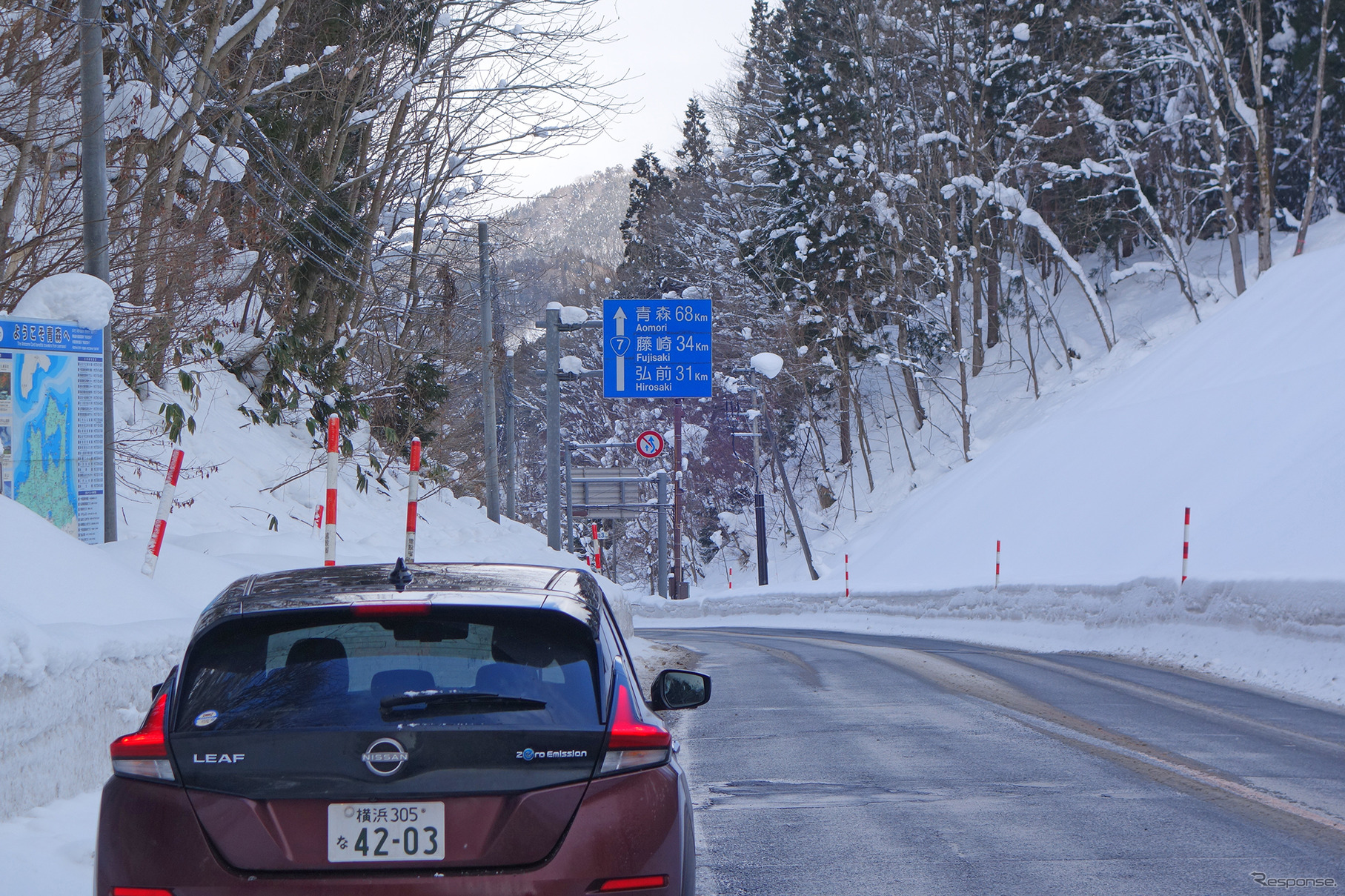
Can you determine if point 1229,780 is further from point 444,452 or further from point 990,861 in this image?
point 444,452

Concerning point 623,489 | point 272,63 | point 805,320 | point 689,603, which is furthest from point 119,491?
point 623,489

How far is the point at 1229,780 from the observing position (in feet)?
22.9

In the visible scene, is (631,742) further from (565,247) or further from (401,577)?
(565,247)

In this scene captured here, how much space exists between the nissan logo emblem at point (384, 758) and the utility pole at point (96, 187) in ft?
29.7

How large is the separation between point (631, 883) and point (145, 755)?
131 centimetres

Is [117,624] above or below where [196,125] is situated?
below

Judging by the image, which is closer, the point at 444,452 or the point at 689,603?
the point at 444,452

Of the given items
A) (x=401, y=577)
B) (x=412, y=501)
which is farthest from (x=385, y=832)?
(x=412, y=501)

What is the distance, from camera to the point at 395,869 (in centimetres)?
301

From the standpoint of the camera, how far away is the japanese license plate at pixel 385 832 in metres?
3.01

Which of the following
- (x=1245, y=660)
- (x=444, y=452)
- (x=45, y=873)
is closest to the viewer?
(x=45, y=873)

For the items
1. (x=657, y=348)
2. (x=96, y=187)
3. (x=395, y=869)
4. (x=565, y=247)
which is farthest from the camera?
(x=565, y=247)

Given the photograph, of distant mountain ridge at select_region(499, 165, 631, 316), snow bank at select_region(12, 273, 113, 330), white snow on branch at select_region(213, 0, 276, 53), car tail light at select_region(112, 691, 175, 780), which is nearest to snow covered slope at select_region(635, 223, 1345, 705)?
car tail light at select_region(112, 691, 175, 780)

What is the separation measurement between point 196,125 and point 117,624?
48.3ft
